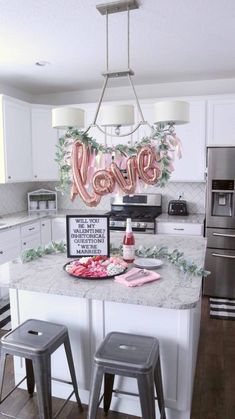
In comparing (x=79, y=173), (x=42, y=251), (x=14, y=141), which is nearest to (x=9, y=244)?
(x=14, y=141)

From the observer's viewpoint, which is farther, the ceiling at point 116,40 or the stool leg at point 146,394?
the ceiling at point 116,40

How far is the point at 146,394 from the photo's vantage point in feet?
5.01

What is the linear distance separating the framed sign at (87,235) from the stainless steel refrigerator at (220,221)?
195 centimetres

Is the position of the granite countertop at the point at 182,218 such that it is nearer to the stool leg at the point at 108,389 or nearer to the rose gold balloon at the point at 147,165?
the rose gold balloon at the point at 147,165

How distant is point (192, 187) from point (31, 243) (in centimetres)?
223

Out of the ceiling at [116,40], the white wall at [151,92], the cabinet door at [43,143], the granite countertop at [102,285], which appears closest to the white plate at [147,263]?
the granite countertop at [102,285]

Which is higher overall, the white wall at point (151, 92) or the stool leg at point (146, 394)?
the white wall at point (151, 92)

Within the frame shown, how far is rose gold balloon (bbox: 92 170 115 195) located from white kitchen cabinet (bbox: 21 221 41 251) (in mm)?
2024

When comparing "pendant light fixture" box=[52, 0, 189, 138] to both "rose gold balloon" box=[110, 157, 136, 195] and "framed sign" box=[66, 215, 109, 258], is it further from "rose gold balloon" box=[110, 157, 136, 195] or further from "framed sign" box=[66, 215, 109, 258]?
"framed sign" box=[66, 215, 109, 258]

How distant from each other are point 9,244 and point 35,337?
6.58 ft

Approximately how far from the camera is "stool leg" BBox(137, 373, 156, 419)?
151 cm

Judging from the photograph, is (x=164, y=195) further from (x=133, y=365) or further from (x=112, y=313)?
(x=133, y=365)

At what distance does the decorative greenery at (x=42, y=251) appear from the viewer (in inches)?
87.5

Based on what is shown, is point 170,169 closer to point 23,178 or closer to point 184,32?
point 184,32
